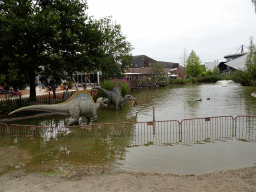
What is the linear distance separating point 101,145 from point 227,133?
5331 millimetres

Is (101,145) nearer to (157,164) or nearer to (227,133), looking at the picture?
(157,164)

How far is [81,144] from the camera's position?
25.8ft

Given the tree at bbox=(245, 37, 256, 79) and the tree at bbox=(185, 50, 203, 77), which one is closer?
the tree at bbox=(245, 37, 256, 79)

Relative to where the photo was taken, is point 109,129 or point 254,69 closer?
point 109,129

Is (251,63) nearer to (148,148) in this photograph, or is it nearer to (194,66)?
(194,66)

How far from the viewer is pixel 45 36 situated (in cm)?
1339

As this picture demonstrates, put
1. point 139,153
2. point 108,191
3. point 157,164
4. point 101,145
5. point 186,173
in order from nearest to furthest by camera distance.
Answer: point 108,191 < point 186,173 < point 157,164 < point 139,153 < point 101,145

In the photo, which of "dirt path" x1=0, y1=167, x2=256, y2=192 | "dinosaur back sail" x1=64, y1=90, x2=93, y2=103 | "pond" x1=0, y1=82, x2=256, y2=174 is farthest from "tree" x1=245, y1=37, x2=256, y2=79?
"dirt path" x1=0, y1=167, x2=256, y2=192

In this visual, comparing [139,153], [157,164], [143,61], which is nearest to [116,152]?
[139,153]

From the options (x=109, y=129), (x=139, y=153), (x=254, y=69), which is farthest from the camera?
(x=254, y=69)

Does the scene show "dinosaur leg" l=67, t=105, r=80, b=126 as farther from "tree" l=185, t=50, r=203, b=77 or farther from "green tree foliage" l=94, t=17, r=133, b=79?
"tree" l=185, t=50, r=203, b=77

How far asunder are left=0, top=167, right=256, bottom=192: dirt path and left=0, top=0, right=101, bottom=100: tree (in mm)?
9560

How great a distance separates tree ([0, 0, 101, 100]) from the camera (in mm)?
12289

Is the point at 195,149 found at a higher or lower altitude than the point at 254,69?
lower
